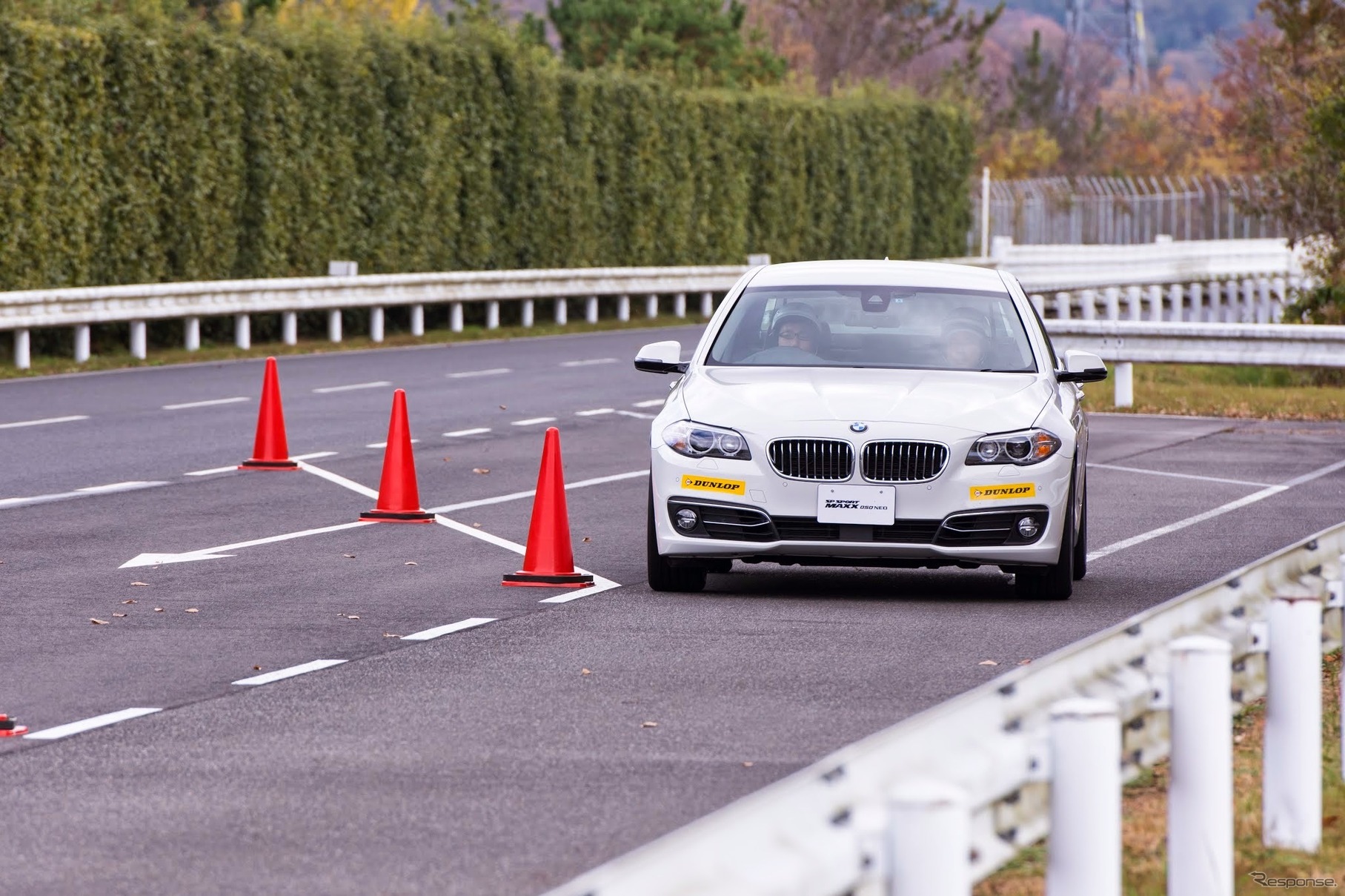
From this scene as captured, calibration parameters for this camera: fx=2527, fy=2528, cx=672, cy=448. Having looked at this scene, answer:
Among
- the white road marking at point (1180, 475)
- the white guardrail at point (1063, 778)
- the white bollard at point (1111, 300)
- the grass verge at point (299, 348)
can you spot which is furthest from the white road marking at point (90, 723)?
the white bollard at point (1111, 300)

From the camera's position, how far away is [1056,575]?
37.8 ft

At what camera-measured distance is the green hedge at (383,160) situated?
96.8ft

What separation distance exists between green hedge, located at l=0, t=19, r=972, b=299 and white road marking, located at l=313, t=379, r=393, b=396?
198 inches

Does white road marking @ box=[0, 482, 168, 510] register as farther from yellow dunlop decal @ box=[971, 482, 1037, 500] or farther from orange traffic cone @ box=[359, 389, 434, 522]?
yellow dunlop decal @ box=[971, 482, 1037, 500]

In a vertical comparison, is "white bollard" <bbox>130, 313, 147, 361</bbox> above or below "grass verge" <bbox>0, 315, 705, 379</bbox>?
above

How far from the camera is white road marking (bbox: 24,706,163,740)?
8.20m

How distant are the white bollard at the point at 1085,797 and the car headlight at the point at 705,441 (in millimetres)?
6576

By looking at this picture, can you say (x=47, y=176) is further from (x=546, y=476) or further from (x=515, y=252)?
(x=546, y=476)

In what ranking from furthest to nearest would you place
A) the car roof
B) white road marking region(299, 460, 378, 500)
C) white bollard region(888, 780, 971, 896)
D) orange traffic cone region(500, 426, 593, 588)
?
white road marking region(299, 460, 378, 500), the car roof, orange traffic cone region(500, 426, 593, 588), white bollard region(888, 780, 971, 896)

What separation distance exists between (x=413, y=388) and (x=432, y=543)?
39.4 ft

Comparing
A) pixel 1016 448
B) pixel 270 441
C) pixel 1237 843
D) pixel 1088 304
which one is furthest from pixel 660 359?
pixel 1088 304

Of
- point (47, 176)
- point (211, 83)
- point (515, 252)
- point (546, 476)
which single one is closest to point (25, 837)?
point (546, 476)

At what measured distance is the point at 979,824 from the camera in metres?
4.50

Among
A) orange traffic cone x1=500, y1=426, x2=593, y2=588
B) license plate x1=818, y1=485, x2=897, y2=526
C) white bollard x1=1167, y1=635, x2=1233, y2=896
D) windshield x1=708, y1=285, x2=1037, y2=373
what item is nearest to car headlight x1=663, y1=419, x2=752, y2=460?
license plate x1=818, y1=485, x2=897, y2=526
